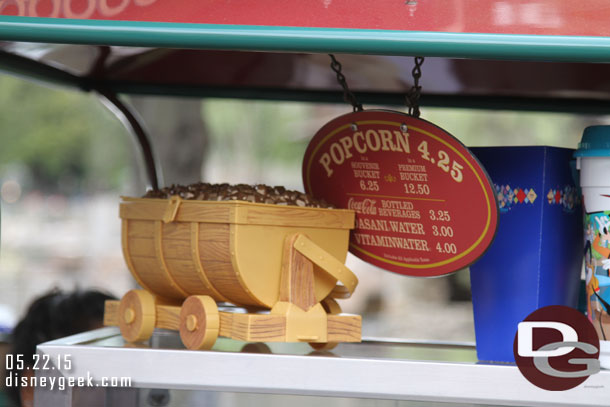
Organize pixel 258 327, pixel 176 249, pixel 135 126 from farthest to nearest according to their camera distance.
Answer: pixel 135 126
pixel 176 249
pixel 258 327

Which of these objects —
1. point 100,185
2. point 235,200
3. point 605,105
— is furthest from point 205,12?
point 100,185

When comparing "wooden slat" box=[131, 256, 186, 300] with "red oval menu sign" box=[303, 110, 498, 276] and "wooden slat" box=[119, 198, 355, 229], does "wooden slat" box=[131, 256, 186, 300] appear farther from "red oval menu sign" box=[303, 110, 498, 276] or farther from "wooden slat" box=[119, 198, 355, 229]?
"red oval menu sign" box=[303, 110, 498, 276]

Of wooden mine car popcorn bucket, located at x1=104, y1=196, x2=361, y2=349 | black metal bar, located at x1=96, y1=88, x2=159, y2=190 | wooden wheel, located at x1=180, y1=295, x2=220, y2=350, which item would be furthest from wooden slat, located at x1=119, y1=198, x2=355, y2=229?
black metal bar, located at x1=96, y1=88, x2=159, y2=190

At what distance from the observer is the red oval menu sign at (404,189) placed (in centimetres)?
145

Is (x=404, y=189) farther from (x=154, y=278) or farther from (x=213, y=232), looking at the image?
(x=154, y=278)

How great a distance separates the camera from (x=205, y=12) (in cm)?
123

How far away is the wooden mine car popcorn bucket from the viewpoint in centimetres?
145

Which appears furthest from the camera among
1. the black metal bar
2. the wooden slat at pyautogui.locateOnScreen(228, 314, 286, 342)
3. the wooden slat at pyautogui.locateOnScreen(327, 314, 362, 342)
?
the black metal bar

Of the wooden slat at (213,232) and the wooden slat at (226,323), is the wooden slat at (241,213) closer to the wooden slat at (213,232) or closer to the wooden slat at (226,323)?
the wooden slat at (213,232)

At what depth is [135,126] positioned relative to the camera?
7.39 feet

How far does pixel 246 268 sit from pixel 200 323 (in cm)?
15

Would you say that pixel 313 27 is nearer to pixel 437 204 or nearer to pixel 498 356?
pixel 437 204

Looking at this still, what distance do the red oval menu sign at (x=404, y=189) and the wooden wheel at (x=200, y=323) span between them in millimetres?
352

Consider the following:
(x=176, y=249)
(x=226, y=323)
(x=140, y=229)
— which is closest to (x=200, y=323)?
(x=226, y=323)
